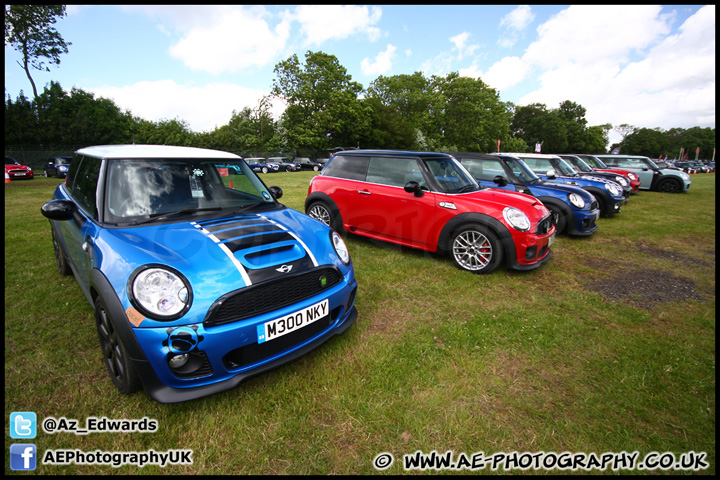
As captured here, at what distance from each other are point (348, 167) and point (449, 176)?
1.71m

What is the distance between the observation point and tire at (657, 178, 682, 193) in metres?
14.1

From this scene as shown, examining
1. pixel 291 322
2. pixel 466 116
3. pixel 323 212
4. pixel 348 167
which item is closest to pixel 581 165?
pixel 348 167

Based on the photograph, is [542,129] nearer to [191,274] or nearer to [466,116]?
[466,116]

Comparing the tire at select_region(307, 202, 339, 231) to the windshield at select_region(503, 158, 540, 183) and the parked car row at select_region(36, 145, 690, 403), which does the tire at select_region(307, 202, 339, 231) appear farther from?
the windshield at select_region(503, 158, 540, 183)

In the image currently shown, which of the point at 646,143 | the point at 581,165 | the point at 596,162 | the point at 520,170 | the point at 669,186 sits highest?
the point at 646,143

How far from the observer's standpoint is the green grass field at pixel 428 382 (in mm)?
1923

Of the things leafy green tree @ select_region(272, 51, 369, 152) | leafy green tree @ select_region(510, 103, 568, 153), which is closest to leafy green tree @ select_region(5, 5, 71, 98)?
leafy green tree @ select_region(272, 51, 369, 152)

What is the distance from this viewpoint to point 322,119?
132ft

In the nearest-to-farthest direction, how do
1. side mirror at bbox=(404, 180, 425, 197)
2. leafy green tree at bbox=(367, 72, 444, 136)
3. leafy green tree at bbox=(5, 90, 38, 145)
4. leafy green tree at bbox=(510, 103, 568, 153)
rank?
side mirror at bbox=(404, 180, 425, 197), leafy green tree at bbox=(5, 90, 38, 145), leafy green tree at bbox=(367, 72, 444, 136), leafy green tree at bbox=(510, 103, 568, 153)

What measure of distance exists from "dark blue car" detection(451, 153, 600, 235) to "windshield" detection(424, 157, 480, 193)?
1.07 metres

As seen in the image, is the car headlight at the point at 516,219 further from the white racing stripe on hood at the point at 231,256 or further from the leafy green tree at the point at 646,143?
the leafy green tree at the point at 646,143

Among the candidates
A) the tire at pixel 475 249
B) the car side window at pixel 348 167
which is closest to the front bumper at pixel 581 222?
the tire at pixel 475 249

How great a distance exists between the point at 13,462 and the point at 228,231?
171 centimetres

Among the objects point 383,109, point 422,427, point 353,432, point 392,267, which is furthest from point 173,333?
point 383,109
